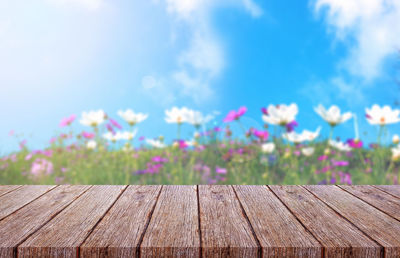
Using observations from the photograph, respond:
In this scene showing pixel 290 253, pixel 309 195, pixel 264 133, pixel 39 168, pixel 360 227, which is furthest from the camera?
pixel 39 168

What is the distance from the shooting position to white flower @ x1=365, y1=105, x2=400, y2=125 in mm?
2330

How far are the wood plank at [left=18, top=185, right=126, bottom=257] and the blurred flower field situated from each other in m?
1.18

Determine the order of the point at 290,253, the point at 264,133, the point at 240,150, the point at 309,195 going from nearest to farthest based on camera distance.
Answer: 1. the point at 290,253
2. the point at 309,195
3. the point at 264,133
4. the point at 240,150

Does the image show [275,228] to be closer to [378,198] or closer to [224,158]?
[378,198]

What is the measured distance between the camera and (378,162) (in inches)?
104

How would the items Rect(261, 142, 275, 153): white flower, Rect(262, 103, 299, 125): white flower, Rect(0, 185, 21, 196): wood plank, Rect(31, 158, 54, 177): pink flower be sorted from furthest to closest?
Rect(31, 158, 54, 177): pink flower < Rect(261, 142, 275, 153): white flower < Rect(262, 103, 299, 125): white flower < Rect(0, 185, 21, 196): wood plank

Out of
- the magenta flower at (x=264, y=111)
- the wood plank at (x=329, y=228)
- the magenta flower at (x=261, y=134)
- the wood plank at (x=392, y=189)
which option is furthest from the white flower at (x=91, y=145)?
the wood plank at (x=392, y=189)

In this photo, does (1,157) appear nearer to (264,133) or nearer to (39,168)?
(39,168)

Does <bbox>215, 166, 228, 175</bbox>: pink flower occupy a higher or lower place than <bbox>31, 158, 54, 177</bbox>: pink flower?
higher

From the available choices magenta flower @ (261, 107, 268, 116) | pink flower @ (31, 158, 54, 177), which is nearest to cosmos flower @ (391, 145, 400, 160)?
magenta flower @ (261, 107, 268, 116)

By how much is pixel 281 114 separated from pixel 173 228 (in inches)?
53.6

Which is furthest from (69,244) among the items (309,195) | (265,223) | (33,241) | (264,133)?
(264,133)

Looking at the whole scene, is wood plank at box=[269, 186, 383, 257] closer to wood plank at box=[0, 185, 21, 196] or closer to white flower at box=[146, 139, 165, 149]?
wood plank at box=[0, 185, 21, 196]

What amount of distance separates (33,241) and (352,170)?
231 cm
